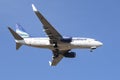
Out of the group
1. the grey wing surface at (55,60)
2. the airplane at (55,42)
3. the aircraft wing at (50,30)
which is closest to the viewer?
the aircraft wing at (50,30)

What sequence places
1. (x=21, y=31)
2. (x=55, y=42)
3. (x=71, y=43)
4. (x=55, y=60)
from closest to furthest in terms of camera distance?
1. (x=71, y=43)
2. (x=55, y=42)
3. (x=55, y=60)
4. (x=21, y=31)

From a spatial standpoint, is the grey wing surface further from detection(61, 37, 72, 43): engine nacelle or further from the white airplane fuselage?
detection(61, 37, 72, 43): engine nacelle

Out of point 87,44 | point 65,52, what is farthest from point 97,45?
point 65,52

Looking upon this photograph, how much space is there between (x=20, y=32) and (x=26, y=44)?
11995 mm

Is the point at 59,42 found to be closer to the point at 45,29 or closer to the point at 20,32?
the point at 45,29

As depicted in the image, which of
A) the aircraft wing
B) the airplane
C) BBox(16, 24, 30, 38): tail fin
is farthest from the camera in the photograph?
BBox(16, 24, 30, 38): tail fin

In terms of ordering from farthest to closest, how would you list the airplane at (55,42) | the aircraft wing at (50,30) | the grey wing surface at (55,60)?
1. the grey wing surface at (55,60)
2. the airplane at (55,42)
3. the aircraft wing at (50,30)

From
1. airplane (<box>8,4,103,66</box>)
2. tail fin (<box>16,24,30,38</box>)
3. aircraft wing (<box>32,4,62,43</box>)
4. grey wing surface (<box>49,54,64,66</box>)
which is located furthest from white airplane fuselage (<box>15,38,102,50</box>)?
grey wing surface (<box>49,54,64,66</box>)

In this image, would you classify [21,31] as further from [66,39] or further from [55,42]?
[66,39]

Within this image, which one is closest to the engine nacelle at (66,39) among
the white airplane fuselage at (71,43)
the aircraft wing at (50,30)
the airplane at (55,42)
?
the airplane at (55,42)

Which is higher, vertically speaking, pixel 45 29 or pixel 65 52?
pixel 45 29

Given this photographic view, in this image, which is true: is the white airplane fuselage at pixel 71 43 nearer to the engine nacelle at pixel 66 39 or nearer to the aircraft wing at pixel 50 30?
the engine nacelle at pixel 66 39

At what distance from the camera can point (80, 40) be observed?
139 m

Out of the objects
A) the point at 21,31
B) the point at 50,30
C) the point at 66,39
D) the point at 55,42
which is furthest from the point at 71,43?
the point at 21,31
